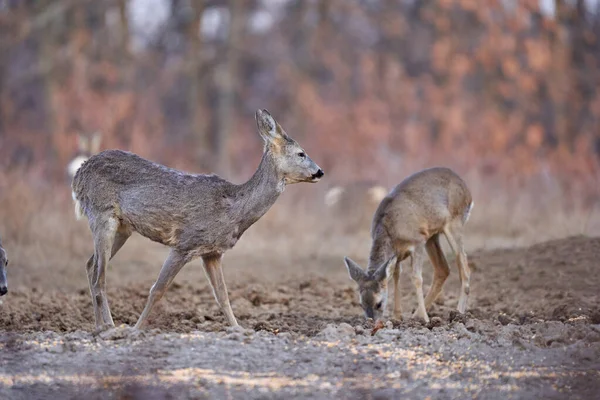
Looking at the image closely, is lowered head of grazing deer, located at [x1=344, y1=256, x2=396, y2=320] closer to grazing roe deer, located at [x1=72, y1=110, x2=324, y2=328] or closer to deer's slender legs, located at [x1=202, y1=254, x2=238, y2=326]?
grazing roe deer, located at [x1=72, y1=110, x2=324, y2=328]

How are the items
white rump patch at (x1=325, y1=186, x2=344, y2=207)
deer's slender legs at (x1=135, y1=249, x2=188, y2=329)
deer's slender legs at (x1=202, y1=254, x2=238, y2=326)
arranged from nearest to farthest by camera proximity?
1. deer's slender legs at (x1=135, y1=249, x2=188, y2=329)
2. deer's slender legs at (x1=202, y1=254, x2=238, y2=326)
3. white rump patch at (x1=325, y1=186, x2=344, y2=207)

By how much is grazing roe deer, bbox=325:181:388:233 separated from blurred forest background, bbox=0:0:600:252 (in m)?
2.13

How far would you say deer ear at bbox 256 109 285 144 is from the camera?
370 inches

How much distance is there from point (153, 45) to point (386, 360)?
108ft

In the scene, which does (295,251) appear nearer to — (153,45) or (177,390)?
(177,390)

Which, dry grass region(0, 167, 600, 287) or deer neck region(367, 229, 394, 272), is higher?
dry grass region(0, 167, 600, 287)

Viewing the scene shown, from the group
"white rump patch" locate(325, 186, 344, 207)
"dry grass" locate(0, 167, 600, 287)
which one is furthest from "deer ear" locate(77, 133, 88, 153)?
"white rump patch" locate(325, 186, 344, 207)

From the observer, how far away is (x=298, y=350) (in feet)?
25.3

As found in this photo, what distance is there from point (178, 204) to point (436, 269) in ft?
11.4

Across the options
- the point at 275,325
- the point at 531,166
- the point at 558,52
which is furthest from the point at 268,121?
the point at 558,52

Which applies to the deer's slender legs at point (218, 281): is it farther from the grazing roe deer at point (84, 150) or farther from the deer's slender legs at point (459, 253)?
the grazing roe deer at point (84, 150)

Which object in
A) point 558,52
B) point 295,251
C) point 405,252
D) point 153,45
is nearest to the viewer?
point 405,252

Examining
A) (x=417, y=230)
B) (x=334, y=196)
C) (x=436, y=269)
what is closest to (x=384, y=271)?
(x=417, y=230)

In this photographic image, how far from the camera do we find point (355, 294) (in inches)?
476
